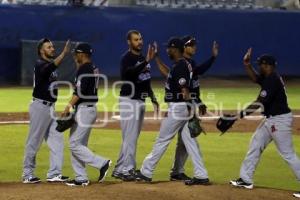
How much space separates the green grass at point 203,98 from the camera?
20250mm

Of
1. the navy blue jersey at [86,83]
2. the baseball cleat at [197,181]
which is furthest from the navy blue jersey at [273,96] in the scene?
the navy blue jersey at [86,83]

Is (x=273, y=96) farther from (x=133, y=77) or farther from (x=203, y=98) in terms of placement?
(x=203, y=98)

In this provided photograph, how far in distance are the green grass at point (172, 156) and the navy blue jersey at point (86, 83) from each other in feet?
4.31

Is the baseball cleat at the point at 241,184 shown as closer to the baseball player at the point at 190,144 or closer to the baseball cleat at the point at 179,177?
the baseball player at the point at 190,144

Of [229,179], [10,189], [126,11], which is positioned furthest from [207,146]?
[126,11]

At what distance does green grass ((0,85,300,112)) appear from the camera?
20.2 m

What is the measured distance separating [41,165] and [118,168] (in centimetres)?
173

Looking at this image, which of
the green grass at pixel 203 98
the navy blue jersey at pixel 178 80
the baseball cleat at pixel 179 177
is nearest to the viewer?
the navy blue jersey at pixel 178 80

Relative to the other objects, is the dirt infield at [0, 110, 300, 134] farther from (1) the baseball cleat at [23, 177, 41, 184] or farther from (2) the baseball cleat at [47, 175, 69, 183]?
(1) the baseball cleat at [23, 177, 41, 184]

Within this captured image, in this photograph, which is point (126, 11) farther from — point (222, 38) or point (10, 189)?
point (10, 189)

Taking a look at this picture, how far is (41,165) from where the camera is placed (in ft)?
35.6

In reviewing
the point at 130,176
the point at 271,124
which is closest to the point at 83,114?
the point at 130,176

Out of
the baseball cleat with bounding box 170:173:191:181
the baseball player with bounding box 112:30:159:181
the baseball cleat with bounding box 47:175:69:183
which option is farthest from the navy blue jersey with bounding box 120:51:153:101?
the baseball cleat with bounding box 47:175:69:183

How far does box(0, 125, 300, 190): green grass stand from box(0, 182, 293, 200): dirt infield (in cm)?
87
